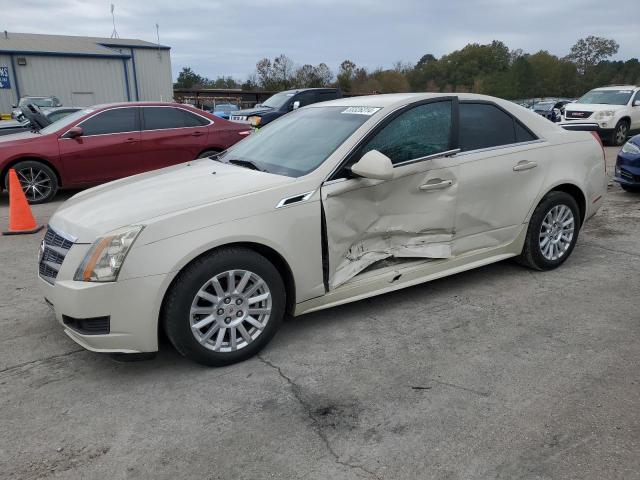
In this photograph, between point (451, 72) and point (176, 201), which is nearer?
point (176, 201)

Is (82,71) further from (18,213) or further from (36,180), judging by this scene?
(18,213)

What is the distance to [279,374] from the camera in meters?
3.16

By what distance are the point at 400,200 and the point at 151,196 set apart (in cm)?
173

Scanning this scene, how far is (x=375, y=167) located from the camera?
336cm

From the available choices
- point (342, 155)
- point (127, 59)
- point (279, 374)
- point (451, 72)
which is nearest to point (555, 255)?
point (342, 155)

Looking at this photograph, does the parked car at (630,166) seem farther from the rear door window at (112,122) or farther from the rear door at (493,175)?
the rear door window at (112,122)

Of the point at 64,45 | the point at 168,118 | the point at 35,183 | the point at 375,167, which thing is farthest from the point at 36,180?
the point at 64,45

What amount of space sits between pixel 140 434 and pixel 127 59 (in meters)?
33.3

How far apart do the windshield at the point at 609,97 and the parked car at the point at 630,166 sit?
9.72 metres

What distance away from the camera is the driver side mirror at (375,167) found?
3.35m

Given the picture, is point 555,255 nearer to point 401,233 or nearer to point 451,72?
point 401,233

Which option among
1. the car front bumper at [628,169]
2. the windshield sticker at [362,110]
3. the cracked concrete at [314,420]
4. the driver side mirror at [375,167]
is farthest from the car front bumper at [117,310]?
the car front bumper at [628,169]

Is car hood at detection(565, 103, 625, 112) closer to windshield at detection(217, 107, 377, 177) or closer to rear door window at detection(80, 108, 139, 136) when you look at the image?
rear door window at detection(80, 108, 139, 136)

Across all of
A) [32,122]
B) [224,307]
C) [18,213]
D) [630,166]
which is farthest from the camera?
[32,122]
